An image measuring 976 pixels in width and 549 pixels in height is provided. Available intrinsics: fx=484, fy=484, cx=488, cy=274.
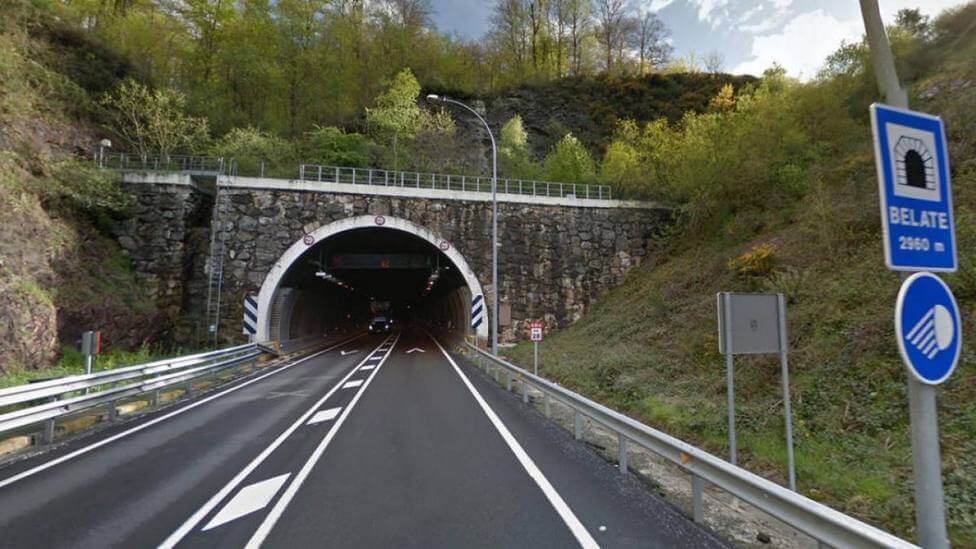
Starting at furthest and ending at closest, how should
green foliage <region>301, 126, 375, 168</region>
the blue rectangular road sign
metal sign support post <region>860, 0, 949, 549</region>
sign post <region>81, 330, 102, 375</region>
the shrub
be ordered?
green foliage <region>301, 126, 375, 168</region>, the shrub, sign post <region>81, 330, 102, 375</region>, the blue rectangular road sign, metal sign support post <region>860, 0, 949, 549</region>

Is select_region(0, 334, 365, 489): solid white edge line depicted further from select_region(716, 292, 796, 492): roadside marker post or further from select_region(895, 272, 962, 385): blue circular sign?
select_region(895, 272, 962, 385): blue circular sign

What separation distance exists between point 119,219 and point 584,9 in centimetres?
→ 5793

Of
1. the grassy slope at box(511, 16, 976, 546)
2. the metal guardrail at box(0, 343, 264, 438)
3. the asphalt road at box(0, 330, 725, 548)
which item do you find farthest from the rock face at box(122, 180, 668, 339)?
the asphalt road at box(0, 330, 725, 548)

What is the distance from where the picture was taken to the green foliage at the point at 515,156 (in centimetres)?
4619

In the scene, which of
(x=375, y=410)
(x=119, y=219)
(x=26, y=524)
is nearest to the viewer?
(x=26, y=524)

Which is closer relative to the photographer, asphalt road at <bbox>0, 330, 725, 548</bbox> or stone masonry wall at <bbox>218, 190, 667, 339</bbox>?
asphalt road at <bbox>0, 330, 725, 548</bbox>

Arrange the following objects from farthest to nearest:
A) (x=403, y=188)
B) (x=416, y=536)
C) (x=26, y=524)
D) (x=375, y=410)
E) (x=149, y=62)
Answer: (x=149, y=62) < (x=403, y=188) < (x=375, y=410) < (x=26, y=524) < (x=416, y=536)

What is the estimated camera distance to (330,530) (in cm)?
446

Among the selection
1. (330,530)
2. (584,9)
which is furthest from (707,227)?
(584,9)

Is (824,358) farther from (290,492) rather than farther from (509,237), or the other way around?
(509,237)

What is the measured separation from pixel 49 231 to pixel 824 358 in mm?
26187

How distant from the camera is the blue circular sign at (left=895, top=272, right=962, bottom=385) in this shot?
2605mm

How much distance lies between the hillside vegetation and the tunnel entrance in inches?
233

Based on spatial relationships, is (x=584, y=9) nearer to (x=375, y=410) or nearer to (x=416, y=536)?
(x=375, y=410)
